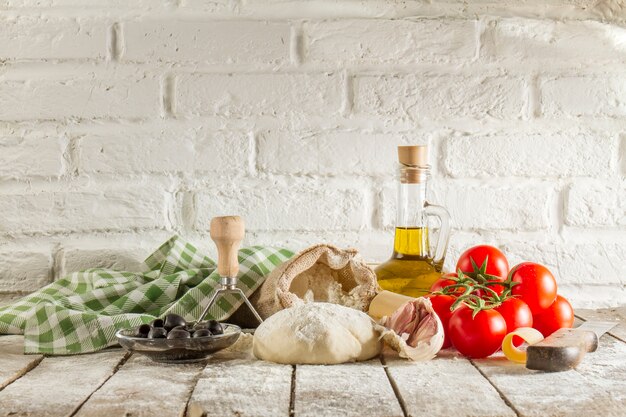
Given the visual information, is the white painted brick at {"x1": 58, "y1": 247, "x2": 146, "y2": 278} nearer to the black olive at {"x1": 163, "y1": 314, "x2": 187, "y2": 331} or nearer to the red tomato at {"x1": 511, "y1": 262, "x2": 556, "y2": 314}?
the black olive at {"x1": 163, "y1": 314, "x2": 187, "y2": 331}

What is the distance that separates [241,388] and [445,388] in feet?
0.84

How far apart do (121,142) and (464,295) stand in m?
0.83

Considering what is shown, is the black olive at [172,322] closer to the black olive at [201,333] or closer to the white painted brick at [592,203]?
the black olive at [201,333]

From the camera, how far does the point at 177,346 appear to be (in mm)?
1163

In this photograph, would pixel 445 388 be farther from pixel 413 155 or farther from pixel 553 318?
pixel 413 155

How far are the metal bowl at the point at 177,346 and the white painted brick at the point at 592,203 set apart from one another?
905mm

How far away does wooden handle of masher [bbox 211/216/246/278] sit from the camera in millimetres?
1325

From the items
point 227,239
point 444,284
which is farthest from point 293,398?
point 444,284

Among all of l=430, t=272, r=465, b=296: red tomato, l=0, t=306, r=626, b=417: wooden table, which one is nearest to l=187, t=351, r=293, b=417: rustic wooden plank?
l=0, t=306, r=626, b=417: wooden table

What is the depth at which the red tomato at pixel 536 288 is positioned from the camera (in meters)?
1.39

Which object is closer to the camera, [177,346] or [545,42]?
[177,346]

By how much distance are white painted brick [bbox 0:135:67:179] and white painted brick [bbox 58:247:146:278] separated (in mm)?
180

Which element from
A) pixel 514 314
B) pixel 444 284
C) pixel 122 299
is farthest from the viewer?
pixel 122 299

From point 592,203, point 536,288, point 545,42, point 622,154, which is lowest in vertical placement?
point 536,288
